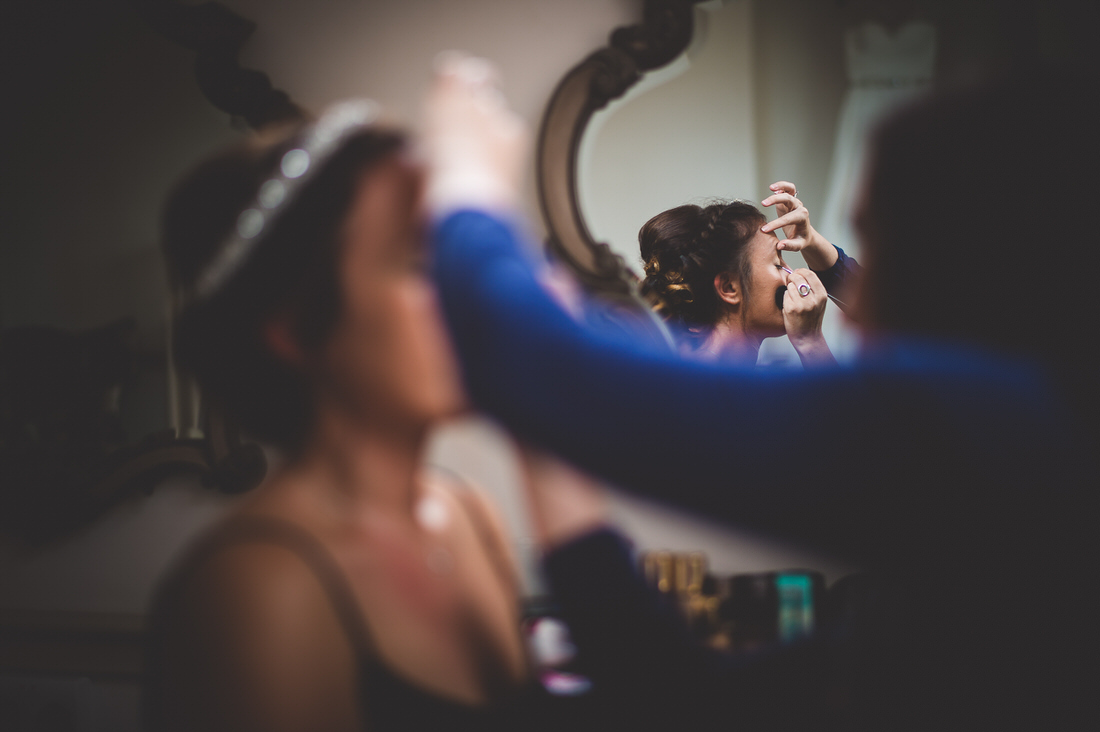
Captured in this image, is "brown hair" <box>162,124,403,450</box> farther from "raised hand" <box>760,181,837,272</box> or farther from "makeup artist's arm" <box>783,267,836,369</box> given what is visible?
"makeup artist's arm" <box>783,267,836,369</box>

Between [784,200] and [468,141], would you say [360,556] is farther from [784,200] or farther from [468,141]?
[784,200]

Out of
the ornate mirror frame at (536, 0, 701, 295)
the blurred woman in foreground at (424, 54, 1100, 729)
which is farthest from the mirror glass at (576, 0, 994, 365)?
the blurred woman in foreground at (424, 54, 1100, 729)

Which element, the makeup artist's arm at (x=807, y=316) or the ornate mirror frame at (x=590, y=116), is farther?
the ornate mirror frame at (x=590, y=116)

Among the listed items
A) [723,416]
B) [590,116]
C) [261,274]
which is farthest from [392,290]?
[590,116]

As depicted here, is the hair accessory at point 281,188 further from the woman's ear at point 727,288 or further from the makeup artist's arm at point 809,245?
the woman's ear at point 727,288

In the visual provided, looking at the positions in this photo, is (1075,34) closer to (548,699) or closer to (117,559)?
(548,699)

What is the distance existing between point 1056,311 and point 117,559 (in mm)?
1878

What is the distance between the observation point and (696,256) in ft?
4.20

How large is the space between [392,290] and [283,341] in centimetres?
10

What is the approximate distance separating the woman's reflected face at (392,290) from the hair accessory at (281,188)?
0.11 ft

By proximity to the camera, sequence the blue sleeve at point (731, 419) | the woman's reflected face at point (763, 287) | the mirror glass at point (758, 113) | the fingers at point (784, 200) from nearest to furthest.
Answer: the blue sleeve at point (731, 419), the fingers at point (784, 200), the woman's reflected face at point (763, 287), the mirror glass at point (758, 113)

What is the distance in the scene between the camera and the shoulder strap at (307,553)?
38 cm

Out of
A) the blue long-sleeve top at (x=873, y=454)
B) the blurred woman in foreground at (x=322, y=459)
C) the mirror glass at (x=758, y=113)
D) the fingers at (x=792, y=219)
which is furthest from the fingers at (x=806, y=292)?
the blurred woman in foreground at (x=322, y=459)

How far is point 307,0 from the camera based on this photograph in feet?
4.93
